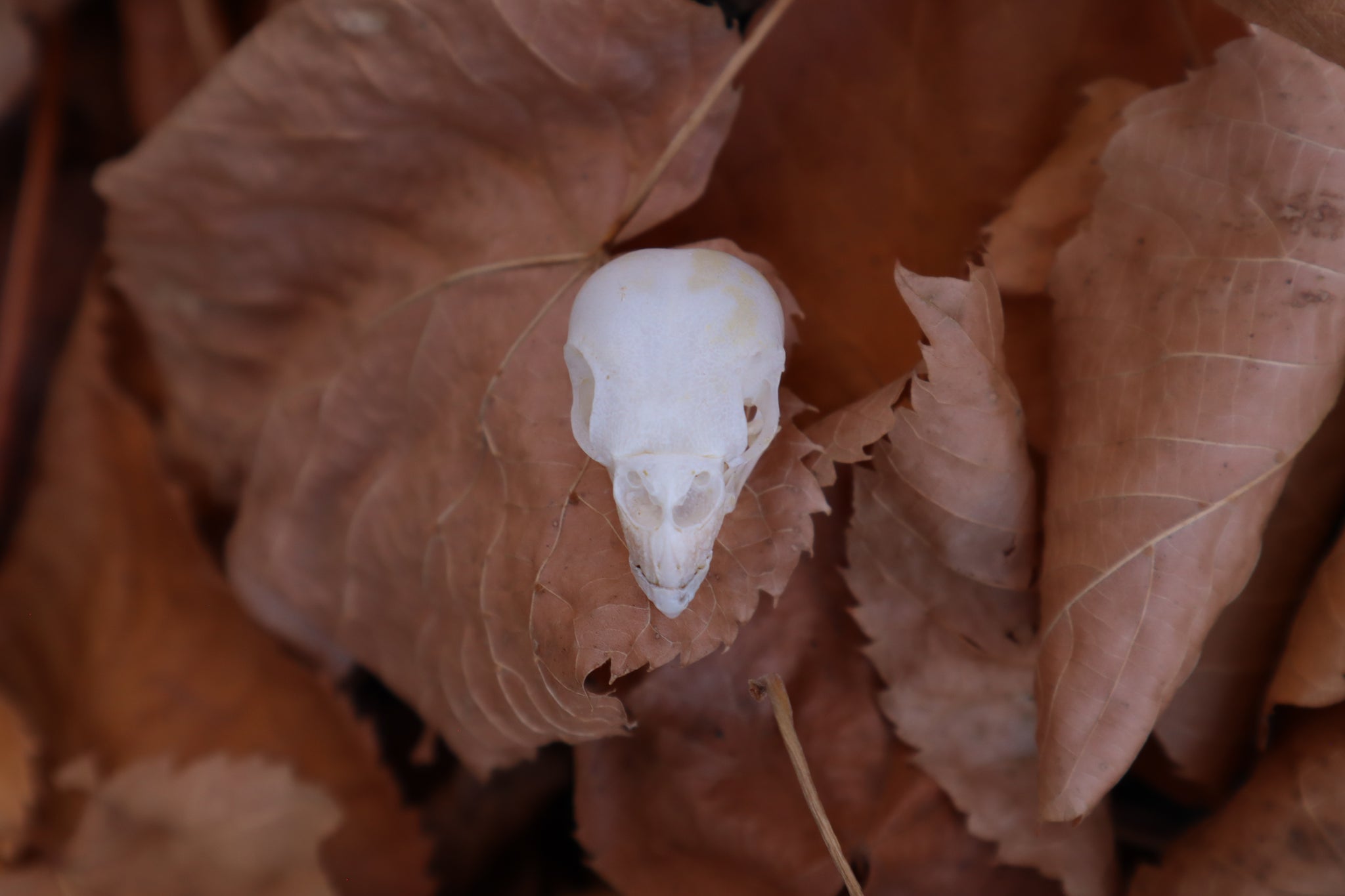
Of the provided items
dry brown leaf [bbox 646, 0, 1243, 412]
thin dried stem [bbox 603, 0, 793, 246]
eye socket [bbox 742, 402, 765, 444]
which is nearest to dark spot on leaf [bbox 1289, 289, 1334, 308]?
dry brown leaf [bbox 646, 0, 1243, 412]

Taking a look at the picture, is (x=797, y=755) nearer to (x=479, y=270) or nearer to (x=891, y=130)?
(x=479, y=270)

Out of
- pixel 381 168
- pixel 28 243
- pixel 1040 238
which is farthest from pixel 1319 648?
pixel 28 243

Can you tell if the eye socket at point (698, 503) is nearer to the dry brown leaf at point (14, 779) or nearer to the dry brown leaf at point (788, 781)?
the dry brown leaf at point (788, 781)

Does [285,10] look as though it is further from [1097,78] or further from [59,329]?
[1097,78]

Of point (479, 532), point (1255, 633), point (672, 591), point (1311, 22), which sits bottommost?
point (1255, 633)

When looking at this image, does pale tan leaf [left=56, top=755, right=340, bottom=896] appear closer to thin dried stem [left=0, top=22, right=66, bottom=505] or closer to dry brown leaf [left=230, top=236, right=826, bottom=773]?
dry brown leaf [left=230, top=236, right=826, bottom=773]

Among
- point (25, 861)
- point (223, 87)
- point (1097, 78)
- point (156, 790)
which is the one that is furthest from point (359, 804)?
point (1097, 78)
